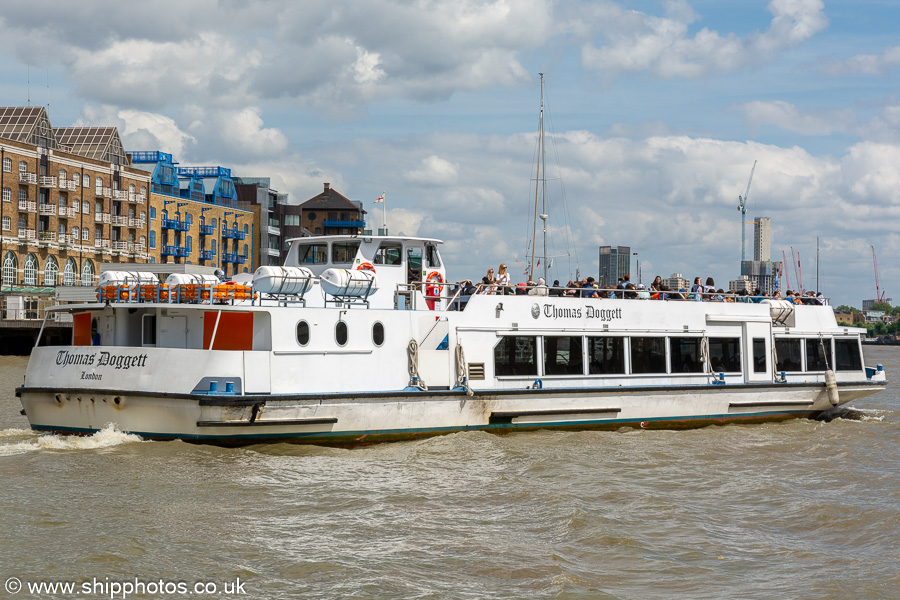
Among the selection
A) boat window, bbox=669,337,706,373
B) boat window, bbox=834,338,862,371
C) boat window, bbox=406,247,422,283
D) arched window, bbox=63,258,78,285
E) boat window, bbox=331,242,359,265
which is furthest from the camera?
arched window, bbox=63,258,78,285

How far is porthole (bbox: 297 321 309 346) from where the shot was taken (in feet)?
57.9

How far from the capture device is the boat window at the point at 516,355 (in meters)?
20.2

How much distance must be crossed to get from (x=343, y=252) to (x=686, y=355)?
8.51 meters

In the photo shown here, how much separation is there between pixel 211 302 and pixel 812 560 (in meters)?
10.7

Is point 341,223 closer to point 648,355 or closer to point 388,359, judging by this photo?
point 648,355

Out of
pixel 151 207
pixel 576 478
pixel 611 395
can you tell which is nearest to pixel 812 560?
pixel 576 478

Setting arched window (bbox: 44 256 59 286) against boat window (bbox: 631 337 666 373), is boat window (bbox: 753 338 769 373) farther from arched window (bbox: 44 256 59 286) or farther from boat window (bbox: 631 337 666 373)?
arched window (bbox: 44 256 59 286)

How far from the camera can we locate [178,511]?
13.0 meters

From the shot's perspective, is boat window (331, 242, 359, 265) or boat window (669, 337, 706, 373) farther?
boat window (669, 337, 706, 373)

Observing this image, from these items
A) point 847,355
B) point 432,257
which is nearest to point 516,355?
point 432,257

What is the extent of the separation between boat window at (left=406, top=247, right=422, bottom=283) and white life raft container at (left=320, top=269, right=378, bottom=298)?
8.44 ft

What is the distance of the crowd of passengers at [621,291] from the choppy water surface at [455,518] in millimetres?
3380

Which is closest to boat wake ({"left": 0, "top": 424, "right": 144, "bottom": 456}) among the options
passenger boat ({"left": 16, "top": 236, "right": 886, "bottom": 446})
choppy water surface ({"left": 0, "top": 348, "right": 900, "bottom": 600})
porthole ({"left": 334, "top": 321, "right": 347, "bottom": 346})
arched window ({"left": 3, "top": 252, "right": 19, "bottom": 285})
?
choppy water surface ({"left": 0, "top": 348, "right": 900, "bottom": 600})

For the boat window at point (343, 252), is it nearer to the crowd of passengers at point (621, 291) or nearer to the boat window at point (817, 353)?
the crowd of passengers at point (621, 291)
